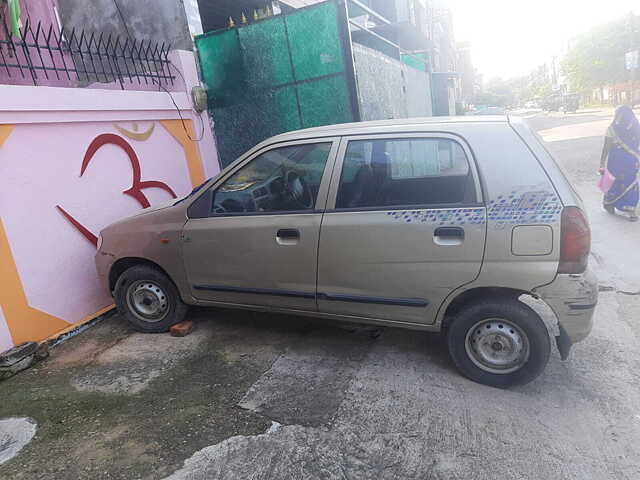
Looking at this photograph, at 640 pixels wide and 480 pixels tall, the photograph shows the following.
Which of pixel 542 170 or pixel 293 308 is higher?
pixel 542 170

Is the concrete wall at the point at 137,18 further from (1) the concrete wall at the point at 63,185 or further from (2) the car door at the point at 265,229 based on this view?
(2) the car door at the point at 265,229

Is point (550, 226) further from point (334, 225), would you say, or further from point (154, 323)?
point (154, 323)

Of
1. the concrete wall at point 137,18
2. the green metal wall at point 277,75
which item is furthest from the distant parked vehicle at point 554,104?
the concrete wall at point 137,18

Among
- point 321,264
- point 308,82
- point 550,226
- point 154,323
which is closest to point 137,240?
point 154,323

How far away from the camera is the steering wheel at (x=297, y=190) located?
11.2ft

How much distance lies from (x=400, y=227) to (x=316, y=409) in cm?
132

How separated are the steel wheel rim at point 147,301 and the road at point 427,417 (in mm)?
1351

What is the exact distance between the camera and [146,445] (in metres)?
2.73

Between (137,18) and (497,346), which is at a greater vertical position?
(137,18)

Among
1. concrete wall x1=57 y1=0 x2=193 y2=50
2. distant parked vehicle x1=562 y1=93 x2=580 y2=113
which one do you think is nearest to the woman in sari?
concrete wall x1=57 y1=0 x2=193 y2=50

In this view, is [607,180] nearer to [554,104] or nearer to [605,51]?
[605,51]

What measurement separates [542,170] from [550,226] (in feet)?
1.16

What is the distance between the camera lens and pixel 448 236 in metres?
2.96

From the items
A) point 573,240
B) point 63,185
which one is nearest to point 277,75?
point 63,185
